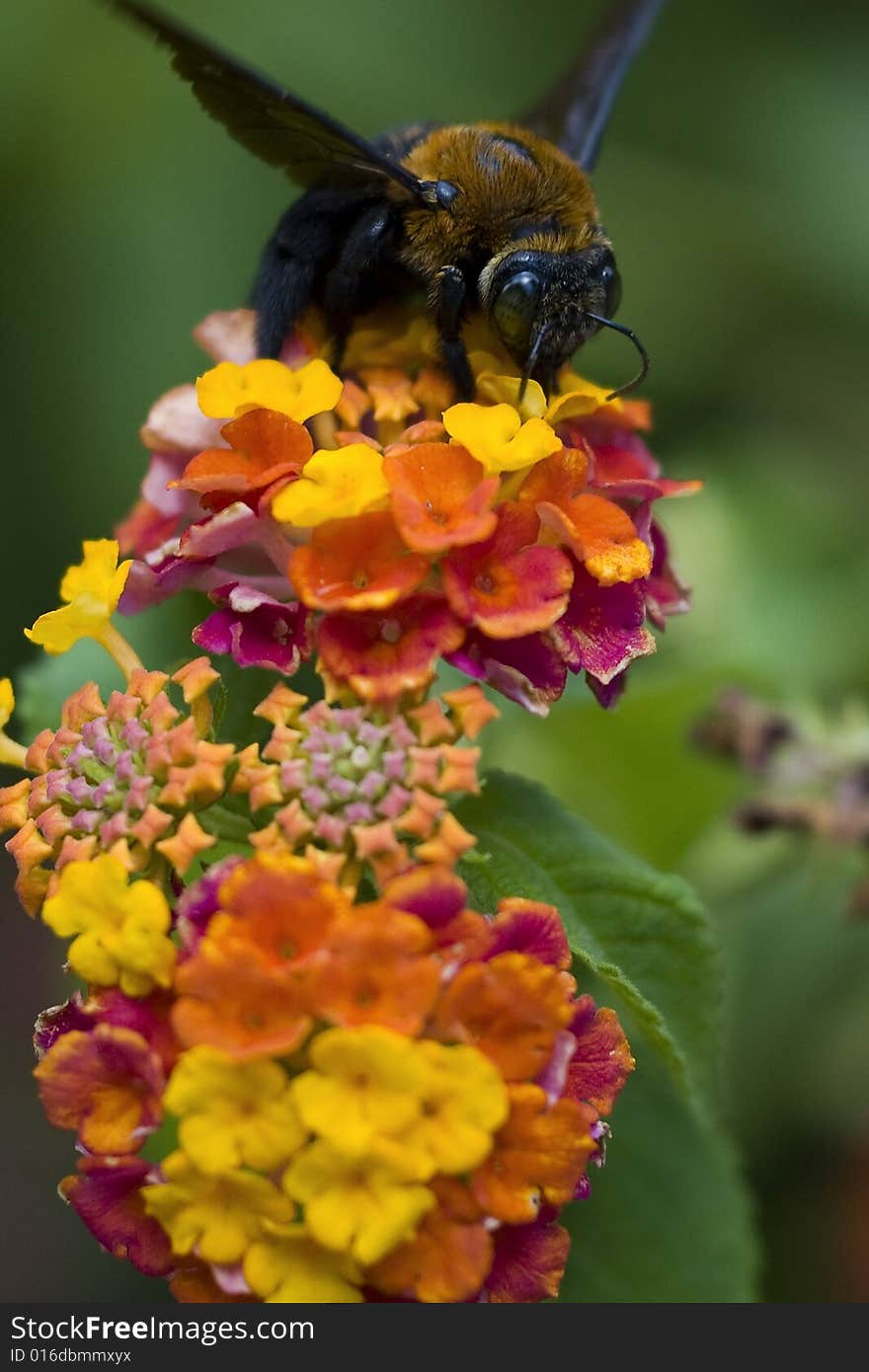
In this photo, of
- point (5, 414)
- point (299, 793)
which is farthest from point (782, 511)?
point (299, 793)

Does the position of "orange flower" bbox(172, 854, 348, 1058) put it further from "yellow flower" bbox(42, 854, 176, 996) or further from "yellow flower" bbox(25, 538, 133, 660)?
"yellow flower" bbox(25, 538, 133, 660)

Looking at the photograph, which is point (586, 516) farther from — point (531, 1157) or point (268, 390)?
point (531, 1157)

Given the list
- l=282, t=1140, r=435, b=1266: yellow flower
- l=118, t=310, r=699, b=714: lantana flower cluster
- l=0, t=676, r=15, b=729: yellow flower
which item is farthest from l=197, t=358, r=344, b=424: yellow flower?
l=282, t=1140, r=435, b=1266: yellow flower

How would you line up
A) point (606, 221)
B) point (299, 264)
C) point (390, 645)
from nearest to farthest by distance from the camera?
1. point (390, 645)
2. point (299, 264)
3. point (606, 221)

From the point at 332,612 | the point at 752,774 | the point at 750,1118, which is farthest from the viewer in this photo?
the point at 750,1118

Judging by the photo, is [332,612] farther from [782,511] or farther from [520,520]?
[782,511]

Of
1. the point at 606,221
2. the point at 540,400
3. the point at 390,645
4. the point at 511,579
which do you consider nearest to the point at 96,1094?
the point at 390,645

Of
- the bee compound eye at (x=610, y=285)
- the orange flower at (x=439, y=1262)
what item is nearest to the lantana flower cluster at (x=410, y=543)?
the bee compound eye at (x=610, y=285)

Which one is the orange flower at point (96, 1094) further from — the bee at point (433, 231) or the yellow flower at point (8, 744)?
the bee at point (433, 231)
